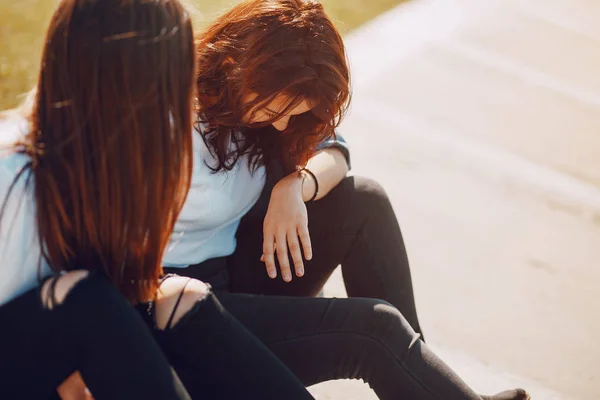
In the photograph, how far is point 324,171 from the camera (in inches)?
78.8

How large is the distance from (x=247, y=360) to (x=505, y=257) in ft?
5.95

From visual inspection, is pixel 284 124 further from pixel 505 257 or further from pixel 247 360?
pixel 505 257

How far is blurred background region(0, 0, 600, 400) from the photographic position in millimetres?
2529

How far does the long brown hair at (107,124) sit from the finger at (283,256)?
1.79 ft

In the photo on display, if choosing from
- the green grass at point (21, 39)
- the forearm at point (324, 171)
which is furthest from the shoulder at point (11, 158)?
the green grass at point (21, 39)

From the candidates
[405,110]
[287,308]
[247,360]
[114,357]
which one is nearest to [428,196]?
[405,110]

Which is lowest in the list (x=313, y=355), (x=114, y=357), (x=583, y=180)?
(x=583, y=180)

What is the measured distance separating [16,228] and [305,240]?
0.79 meters

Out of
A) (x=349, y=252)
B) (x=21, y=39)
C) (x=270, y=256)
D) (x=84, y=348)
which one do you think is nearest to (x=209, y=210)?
(x=270, y=256)

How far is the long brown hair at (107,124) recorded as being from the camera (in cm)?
120

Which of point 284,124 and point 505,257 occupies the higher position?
point 284,124

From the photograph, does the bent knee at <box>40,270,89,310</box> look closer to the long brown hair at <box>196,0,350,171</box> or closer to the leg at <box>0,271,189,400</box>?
the leg at <box>0,271,189,400</box>

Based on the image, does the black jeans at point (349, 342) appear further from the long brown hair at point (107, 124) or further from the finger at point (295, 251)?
the long brown hair at point (107, 124)

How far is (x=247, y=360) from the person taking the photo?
4.74ft
